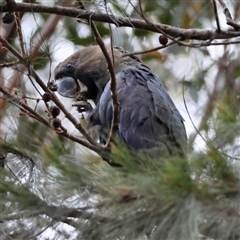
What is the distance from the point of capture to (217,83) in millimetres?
2543

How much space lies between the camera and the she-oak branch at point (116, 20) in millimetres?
1541

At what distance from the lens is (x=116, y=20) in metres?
1.56

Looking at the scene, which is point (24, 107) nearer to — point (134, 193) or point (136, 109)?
point (134, 193)

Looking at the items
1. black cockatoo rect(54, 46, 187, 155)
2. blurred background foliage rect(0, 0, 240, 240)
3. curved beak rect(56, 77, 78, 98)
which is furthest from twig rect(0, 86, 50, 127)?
curved beak rect(56, 77, 78, 98)

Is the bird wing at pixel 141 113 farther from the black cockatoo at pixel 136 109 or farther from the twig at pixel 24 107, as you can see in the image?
the twig at pixel 24 107

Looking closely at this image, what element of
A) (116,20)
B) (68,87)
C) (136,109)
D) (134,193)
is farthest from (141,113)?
(134,193)

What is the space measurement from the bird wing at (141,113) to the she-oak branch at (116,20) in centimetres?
53

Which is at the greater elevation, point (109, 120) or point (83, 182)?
point (109, 120)

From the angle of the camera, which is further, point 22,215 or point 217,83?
point 217,83

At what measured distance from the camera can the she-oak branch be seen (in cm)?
154

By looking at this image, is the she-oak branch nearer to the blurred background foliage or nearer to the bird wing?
the blurred background foliage

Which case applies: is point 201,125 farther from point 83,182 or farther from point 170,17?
point 170,17

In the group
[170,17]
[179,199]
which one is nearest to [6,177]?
[179,199]

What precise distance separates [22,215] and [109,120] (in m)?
1.11
